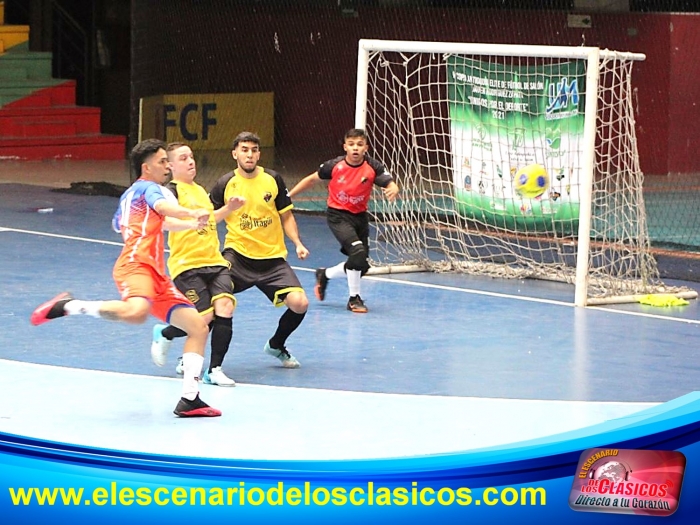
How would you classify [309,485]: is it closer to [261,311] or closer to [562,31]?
[261,311]

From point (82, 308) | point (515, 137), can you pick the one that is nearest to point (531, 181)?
point (515, 137)

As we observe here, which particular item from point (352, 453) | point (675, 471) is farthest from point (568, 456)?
point (352, 453)

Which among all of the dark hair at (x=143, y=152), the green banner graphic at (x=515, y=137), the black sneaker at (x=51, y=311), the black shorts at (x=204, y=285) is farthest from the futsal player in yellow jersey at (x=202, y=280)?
the green banner graphic at (x=515, y=137)

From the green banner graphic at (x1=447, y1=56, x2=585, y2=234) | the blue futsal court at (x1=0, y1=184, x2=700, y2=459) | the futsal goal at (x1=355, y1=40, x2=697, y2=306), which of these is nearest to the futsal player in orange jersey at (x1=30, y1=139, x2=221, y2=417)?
the blue futsal court at (x1=0, y1=184, x2=700, y2=459)

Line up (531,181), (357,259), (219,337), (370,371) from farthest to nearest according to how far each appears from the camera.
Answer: (531,181), (357,259), (370,371), (219,337)

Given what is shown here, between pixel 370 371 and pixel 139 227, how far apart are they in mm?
2031

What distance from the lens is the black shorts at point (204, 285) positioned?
27.6 feet

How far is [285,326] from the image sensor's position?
898cm

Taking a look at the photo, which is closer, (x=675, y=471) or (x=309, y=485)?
(x=675, y=471)

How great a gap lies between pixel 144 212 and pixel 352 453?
1.96 meters

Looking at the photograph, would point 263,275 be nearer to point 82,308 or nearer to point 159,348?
point 159,348

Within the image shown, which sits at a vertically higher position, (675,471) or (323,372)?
(675,471)

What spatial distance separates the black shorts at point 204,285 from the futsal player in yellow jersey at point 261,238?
55cm

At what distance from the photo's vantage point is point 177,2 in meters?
24.8
